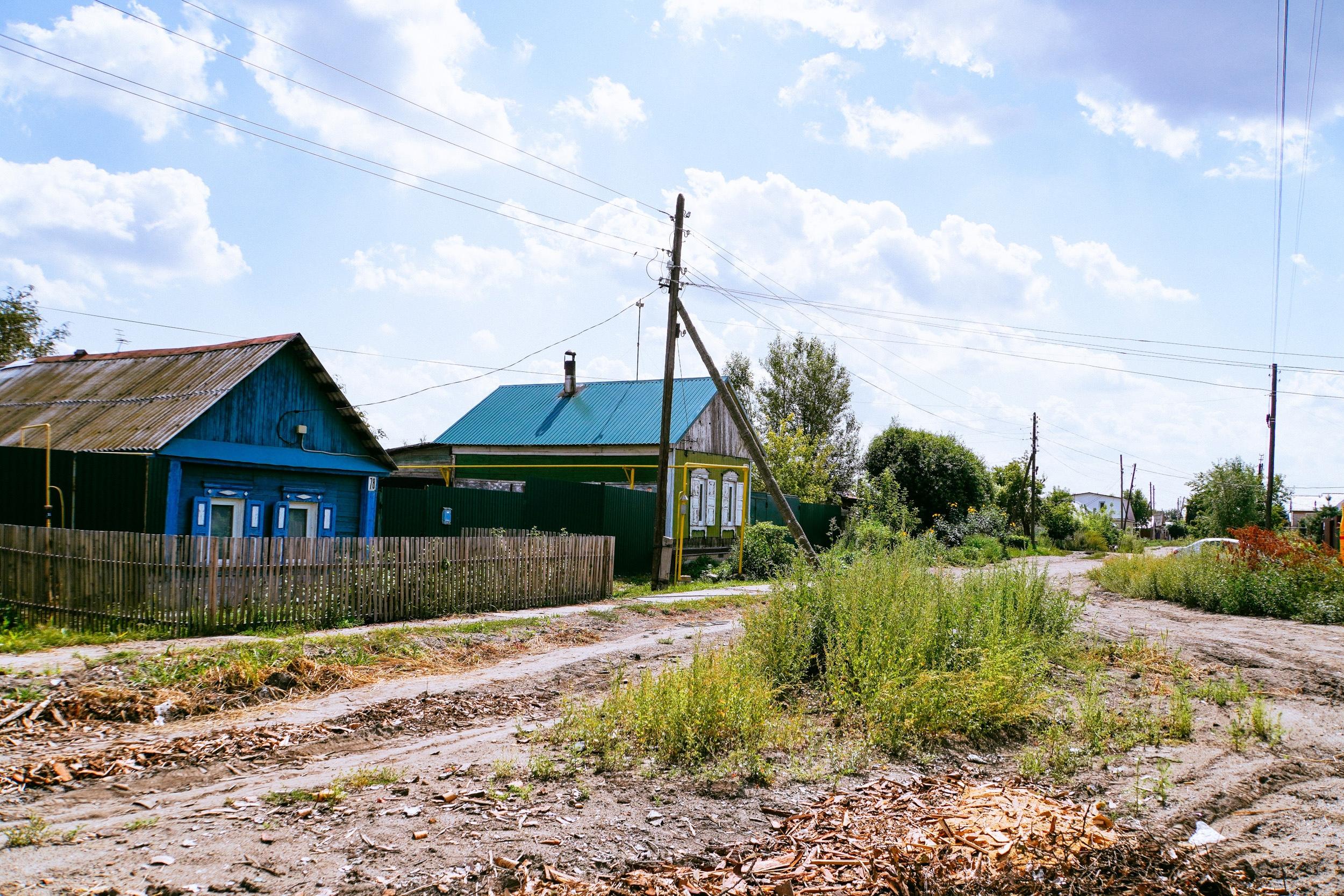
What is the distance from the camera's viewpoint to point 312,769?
19.7 feet

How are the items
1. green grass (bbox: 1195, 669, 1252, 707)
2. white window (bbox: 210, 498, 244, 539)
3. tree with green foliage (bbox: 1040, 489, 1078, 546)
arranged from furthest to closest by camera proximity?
tree with green foliage (bbox: 1040, 489, 1078, 546)
white window (bbox: 210, 498, 244, 539)
green grass (bbox: 1195, 669, 1252, 707)

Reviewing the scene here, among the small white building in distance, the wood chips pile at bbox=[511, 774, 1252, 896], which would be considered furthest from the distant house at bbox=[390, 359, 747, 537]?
the small white building in distance

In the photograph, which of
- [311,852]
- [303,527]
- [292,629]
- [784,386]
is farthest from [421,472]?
[784,386]

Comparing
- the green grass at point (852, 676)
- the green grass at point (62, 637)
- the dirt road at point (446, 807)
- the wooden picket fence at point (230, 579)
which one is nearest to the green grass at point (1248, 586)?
the green grass at point (852, 676)

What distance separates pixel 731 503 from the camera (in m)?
30.0

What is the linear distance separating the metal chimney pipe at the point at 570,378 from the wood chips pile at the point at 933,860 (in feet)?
83.3

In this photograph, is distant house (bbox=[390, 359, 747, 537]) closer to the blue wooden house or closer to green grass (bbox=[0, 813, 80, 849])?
the blue wooden house

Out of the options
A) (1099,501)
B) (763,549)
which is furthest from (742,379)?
(1099,501)

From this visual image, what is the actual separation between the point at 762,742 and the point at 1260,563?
18079mm

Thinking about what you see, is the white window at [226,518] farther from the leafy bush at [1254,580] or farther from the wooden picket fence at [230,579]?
the leafy bush at [1254,580]

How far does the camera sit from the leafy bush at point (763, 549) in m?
23.5

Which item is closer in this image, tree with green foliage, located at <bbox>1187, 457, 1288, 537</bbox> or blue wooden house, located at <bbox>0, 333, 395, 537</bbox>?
blue wooden house, located at <bbox>0, 333, 395, 537</bbox>

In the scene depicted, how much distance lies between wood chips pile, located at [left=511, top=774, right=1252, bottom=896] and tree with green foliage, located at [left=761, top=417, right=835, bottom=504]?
3506 centimetres

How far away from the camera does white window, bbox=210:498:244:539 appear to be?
14.1m
